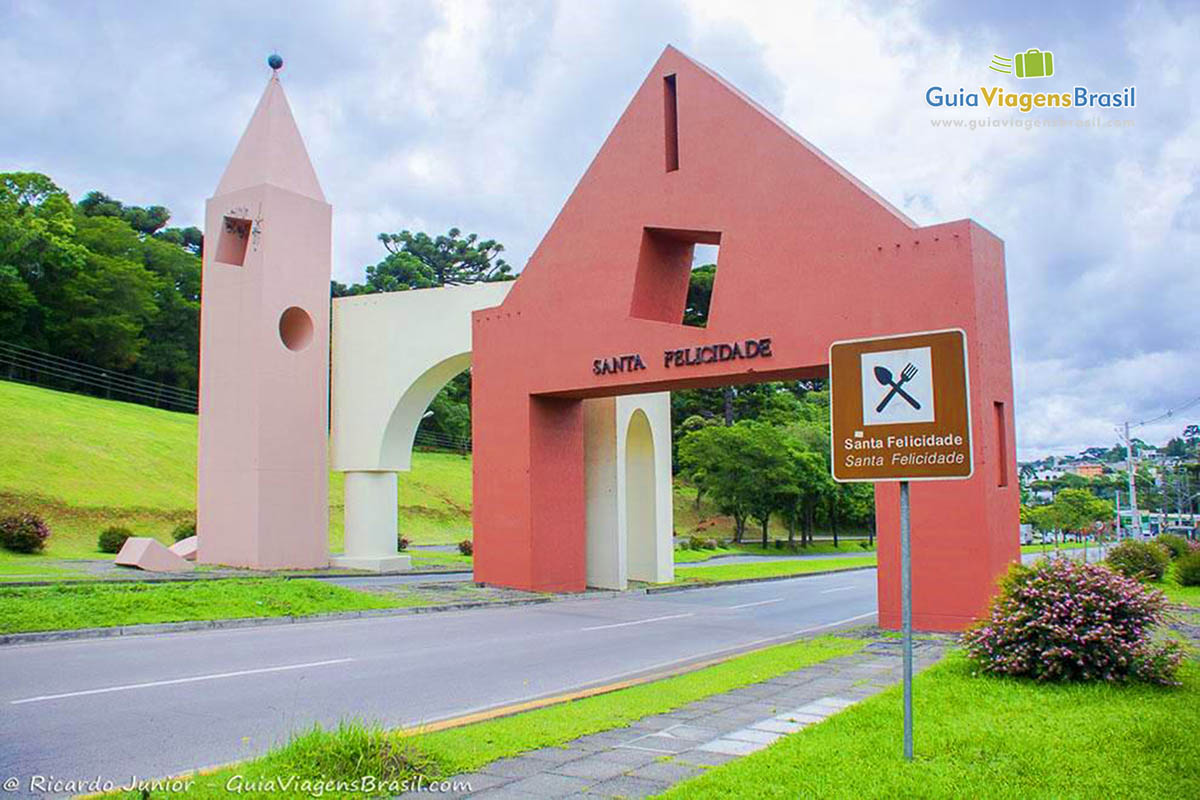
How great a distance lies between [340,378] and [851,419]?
22894 millimetres

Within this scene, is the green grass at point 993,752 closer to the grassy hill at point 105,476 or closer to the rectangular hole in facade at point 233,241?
the rectangular hole in facade at point 233,241

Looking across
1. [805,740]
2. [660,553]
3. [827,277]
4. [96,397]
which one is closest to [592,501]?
[660,553]

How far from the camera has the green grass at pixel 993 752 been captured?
5.11 meters

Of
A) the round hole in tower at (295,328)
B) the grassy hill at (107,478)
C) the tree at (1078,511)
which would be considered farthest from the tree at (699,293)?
the round hole in tower at (295,328)

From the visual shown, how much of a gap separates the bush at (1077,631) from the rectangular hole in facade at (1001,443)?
5.57 m

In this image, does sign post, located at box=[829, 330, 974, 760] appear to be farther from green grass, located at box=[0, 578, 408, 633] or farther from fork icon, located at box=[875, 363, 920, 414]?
green grass, located at box=[0, 578, 408, 633]

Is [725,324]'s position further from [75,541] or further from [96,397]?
[96,397]

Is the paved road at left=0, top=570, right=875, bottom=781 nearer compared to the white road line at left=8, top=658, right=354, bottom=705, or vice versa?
the paved road at left=0, top=570, right=875, bottom=781

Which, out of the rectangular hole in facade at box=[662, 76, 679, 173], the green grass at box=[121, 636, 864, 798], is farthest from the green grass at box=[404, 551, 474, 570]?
the green grass at box=[121, 636, 864, 798]

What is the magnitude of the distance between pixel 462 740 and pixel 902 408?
3550 mm

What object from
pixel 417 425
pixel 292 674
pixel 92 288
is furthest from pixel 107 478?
pixel 292 674

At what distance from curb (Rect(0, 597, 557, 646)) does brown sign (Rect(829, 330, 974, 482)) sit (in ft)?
34.9

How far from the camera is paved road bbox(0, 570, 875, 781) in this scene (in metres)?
6.94

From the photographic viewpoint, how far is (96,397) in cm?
5238
